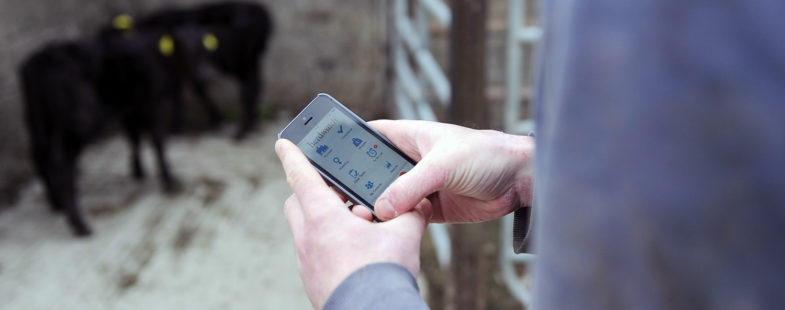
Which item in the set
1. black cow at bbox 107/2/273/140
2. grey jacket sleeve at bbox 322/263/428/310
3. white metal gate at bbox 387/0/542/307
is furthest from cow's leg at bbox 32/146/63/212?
grey jacket sleeve at bbox 322/263/428/310

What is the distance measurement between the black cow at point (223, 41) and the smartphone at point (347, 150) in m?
2.65

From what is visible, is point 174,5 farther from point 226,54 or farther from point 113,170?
point 113,170

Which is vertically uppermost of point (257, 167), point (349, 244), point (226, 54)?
point (349, 244)

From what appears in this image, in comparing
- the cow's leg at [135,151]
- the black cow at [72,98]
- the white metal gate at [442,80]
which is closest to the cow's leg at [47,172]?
the black cow at [72,98]

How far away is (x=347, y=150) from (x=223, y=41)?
112 inches

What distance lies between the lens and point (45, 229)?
8.53 feet

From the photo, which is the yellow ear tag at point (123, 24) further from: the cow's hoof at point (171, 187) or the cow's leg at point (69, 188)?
the cow's leg at point (69, 188)

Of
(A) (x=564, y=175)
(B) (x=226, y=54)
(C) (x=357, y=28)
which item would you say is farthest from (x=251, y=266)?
(A) (x=564, y=175)

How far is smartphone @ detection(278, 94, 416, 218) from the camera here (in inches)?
26.4

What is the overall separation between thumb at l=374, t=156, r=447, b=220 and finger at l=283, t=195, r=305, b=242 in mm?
60

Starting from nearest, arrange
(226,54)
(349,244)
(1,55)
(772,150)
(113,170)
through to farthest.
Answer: (772,150)
(349,244)
(1,55)
(113,170)
(226,54)

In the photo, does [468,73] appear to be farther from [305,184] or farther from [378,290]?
[378,290]

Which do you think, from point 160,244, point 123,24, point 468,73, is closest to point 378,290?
point 468,73

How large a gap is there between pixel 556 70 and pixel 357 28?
3.46 m
